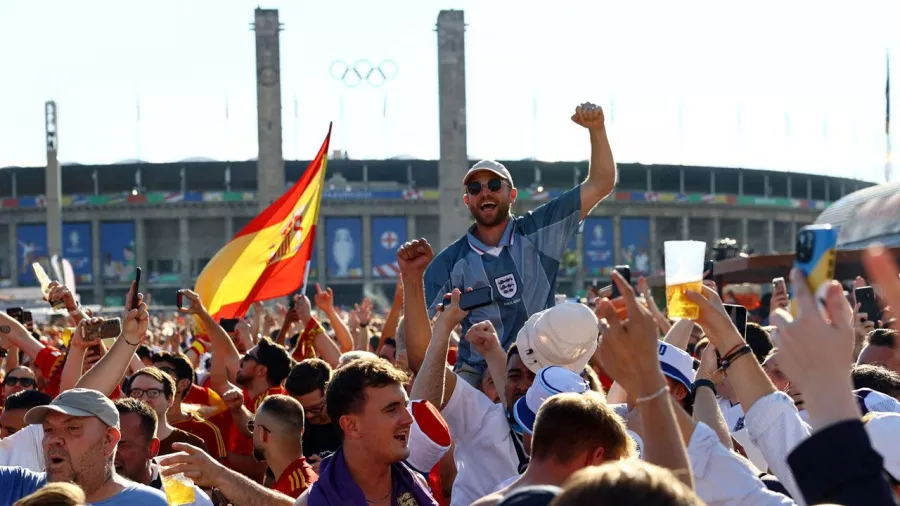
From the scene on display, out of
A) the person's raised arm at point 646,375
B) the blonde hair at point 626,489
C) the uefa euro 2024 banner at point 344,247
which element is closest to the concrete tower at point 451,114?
the uefa euro 2024 banner at point 344,247

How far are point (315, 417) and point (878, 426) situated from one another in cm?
328

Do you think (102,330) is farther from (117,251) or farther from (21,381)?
(117,251)

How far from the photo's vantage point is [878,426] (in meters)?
3.46

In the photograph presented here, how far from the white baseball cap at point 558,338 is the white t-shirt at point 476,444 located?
0.84ft

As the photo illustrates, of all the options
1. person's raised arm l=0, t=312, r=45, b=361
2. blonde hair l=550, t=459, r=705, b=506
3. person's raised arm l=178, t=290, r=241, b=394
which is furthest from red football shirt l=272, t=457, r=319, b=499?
person's raised arm l=0, t=312, r=45, b=361

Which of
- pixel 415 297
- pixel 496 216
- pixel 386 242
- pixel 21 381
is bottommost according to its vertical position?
pixel 386 242

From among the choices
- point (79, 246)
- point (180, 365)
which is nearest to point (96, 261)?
Answer: point (79, 246)

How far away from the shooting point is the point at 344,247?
71.2 meters

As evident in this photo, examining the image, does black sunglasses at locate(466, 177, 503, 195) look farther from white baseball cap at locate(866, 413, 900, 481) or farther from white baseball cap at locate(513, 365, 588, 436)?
white baseball cap at locate(866, 413, 900, 481)

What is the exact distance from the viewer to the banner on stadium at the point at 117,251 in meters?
71.6

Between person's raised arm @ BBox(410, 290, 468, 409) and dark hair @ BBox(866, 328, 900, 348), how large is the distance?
8.73ft

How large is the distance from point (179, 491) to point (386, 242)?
6733 centimetres

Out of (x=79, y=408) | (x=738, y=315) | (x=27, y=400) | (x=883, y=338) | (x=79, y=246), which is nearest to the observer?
(x=79, y=408)

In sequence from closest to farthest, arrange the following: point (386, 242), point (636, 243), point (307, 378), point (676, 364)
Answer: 1. point (676, 364)
2. point (307, 378)
3. point (386, 242)
4. point (636, 243)
